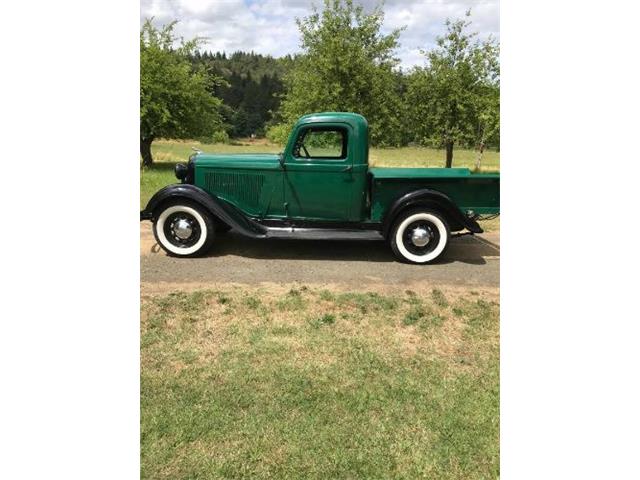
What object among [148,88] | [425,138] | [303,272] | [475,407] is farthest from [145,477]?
[148,88]

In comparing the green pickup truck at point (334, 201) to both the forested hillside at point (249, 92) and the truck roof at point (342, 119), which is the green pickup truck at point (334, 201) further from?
the forested hillside at point (249, 92)

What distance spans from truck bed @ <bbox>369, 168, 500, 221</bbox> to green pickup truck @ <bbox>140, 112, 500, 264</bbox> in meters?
0.01

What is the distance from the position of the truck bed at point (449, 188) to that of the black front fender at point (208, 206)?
5.11 ft

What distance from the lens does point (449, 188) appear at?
5.81 meters

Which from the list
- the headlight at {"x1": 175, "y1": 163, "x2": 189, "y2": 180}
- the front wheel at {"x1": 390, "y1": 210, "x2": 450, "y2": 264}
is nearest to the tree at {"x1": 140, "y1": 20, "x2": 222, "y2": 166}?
the headlight at {"x1": 175, "y1": 163, "x2": 189, "y2": 180}

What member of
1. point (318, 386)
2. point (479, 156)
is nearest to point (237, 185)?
point (318, 386)

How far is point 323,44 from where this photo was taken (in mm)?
12953

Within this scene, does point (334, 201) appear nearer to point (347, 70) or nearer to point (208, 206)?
point (208, 206)

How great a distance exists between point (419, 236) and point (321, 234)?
122cm

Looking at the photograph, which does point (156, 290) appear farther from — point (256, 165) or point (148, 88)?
point (148, 88)

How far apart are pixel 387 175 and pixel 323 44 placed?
854 centimetres

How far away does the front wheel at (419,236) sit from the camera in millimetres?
5746

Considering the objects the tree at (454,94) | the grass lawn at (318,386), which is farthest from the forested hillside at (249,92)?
the grass lawn at (318,386)

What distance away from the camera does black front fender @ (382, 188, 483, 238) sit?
5.66m
